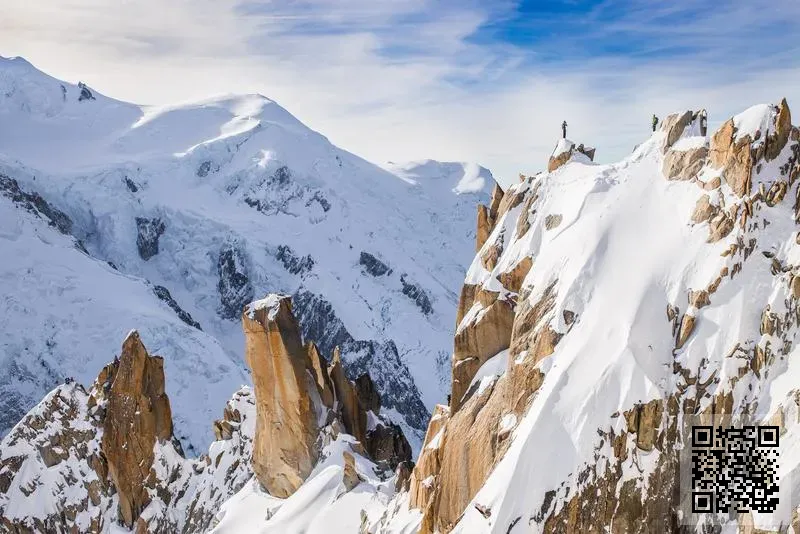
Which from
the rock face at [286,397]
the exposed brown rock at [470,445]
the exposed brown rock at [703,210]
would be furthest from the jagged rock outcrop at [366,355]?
the exposed brown rock at [703,210]

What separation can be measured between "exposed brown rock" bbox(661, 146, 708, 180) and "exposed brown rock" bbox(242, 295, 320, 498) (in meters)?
25.4

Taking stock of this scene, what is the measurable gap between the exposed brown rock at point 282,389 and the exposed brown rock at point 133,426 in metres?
15.5

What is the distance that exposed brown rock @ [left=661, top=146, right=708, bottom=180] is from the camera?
115ft

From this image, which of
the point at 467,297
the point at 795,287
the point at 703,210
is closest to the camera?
the point at 795,287

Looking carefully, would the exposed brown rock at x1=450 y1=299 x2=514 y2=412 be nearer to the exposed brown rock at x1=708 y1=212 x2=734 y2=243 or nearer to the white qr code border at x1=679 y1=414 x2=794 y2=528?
the exposed brown rock at x1=708 y1=212 x2=734 y2=243

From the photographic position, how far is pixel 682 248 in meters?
33.4

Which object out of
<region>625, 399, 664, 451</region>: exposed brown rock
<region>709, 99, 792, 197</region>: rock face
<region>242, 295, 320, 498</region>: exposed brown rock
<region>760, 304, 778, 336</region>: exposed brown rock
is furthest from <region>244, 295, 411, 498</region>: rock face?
<region>760, 304, 778, 336</region>: exposed brown rock

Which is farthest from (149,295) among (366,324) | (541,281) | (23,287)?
(541,281)

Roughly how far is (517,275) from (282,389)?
2189 centimetres

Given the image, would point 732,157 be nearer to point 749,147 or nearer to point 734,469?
point 749,147

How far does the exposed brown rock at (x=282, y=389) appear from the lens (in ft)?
176

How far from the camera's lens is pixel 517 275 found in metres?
37.2

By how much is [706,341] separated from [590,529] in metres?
7.33

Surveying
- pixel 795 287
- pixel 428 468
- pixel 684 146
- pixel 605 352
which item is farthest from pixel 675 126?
pixel 428 468
